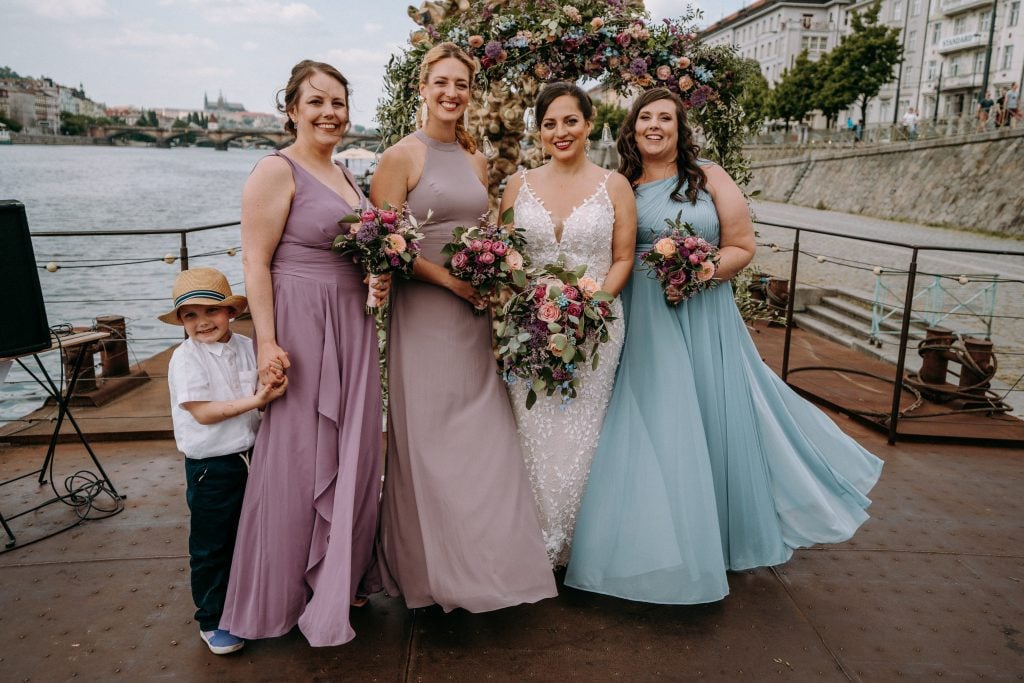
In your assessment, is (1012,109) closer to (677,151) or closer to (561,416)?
(677,151)

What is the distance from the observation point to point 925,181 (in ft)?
88.4

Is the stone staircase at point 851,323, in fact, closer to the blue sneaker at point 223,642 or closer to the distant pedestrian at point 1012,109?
the blue sneaker at point 223,642

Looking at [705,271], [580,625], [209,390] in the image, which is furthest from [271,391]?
[705,271]

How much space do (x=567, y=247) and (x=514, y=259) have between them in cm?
42

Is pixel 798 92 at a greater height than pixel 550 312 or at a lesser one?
greater

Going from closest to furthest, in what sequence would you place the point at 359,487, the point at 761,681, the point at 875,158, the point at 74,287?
the point at 761,681 < the point at 359,487 < the point at 74,287 < the point at 875,158

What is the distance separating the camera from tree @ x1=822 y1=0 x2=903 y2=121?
3984 cm

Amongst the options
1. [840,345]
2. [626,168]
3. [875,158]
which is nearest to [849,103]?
[875,158]

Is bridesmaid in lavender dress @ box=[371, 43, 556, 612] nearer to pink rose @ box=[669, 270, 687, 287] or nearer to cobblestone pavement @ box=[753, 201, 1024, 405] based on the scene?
pink rose @ box=[669, 270, 687, 287]

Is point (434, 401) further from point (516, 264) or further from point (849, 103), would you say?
point (849, 103)

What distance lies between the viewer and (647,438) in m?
3.25

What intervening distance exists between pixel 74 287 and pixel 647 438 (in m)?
20.9

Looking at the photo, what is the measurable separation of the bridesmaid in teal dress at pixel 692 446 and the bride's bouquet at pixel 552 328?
418 millimetres

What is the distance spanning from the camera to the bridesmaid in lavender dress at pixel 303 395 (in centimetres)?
275
